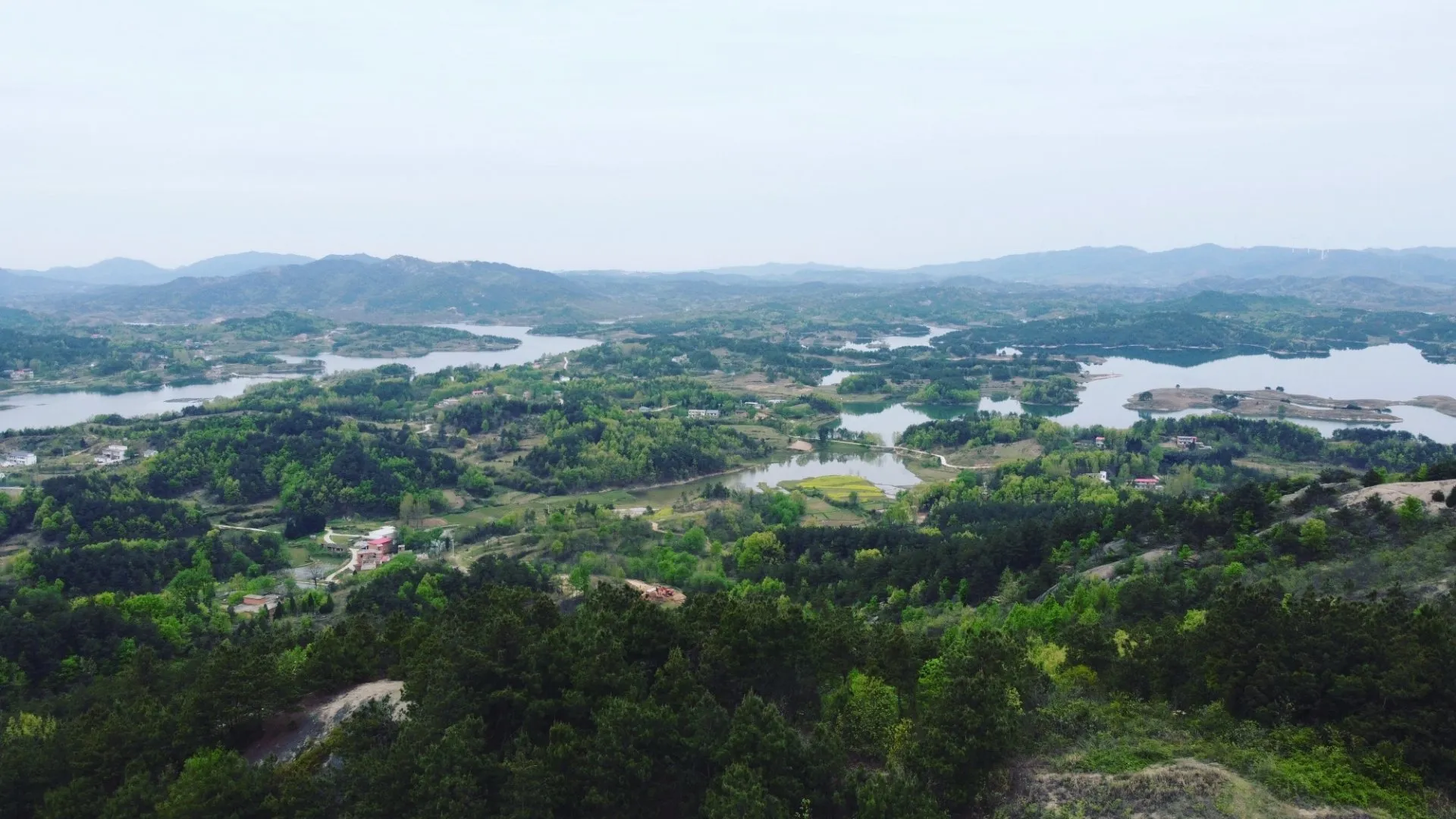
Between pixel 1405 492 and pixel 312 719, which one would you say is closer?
pixel 312 719

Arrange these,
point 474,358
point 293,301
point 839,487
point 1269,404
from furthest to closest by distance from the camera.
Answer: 1. point 293,301
2. point 474,358
3. point 1269,404
4. point 839,487

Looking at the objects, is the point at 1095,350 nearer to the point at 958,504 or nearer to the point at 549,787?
the point at 958,504

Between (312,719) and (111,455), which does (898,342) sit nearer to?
(111,455)

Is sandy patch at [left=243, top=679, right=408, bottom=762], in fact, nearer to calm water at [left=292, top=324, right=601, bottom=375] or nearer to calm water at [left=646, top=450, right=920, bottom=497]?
calm water at [left=646, top=450, right=920, bottom=497]

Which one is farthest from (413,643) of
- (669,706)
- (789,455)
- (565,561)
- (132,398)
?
(132,398)

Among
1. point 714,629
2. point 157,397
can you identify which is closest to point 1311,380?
point 714,629

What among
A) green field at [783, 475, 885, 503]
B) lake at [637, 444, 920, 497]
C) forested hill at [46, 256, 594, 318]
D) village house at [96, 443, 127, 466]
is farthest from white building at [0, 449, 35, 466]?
forested hill at [46, 256, 594, 318]
